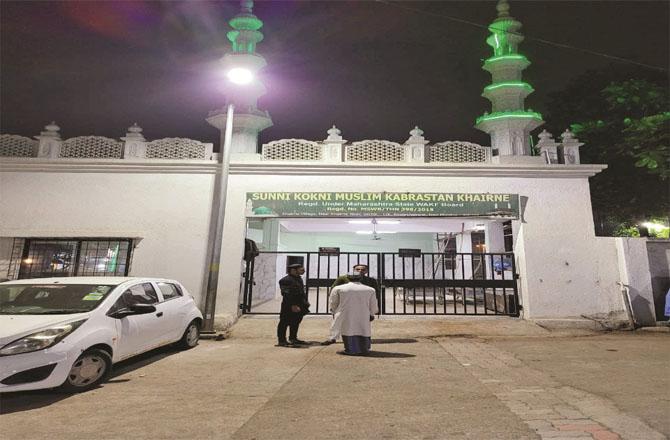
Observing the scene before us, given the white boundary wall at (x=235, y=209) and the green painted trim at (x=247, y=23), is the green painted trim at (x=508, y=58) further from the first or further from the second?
the green painted trim at (x=247, y=23)

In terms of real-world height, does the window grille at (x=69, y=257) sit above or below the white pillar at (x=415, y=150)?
below

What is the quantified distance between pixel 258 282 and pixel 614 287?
11443 millimetres

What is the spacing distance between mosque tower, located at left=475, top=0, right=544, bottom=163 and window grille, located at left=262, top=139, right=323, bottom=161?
5349mm

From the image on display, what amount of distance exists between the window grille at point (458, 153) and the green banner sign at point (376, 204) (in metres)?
1.15

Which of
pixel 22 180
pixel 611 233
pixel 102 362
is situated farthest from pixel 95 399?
pixel 611 233

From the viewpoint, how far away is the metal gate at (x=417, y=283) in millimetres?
10008

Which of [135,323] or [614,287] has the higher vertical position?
[614,287]

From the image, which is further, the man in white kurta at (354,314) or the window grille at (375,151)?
the window grille at (375,151)

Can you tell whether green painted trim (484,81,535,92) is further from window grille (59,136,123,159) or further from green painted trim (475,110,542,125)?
window grille (59,136,123,159)

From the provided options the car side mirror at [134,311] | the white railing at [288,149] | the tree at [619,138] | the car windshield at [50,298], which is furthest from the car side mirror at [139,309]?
the tree at [619,138]

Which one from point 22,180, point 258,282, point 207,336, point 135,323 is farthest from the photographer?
point 258,282

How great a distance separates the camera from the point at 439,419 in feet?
11.1

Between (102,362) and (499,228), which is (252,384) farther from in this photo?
(499,228)

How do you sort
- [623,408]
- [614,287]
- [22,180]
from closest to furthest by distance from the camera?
[623,408], [614,287], [22,180]
